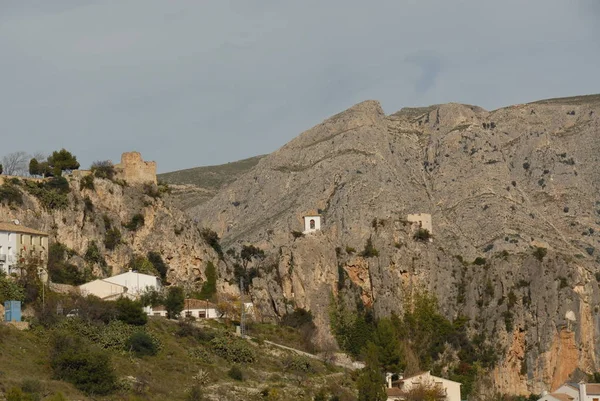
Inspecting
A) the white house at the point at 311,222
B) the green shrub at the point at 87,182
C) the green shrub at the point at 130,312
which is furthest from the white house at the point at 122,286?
the white house at the point at 311,222

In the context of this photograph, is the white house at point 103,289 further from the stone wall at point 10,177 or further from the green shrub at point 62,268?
the stone wall at point 10,177

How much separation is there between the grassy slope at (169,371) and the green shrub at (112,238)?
1218 centimetres

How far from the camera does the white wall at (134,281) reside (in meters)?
95.1

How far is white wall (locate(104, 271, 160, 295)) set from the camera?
95062mm

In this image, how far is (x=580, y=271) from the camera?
4439 inches

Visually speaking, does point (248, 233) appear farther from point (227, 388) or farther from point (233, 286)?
point (227, 388)

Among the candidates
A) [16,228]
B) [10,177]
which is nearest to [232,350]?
[16,228]

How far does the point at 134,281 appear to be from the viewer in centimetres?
9575

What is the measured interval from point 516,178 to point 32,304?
85379 millimetres

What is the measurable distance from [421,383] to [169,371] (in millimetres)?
21409

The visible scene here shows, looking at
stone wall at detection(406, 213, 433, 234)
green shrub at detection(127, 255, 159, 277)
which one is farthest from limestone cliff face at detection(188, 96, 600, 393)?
green shrub at detection(127, 255, 159, 277)

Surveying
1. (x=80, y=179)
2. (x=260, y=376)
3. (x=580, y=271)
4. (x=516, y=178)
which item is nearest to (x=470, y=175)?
(x=516, y=178)

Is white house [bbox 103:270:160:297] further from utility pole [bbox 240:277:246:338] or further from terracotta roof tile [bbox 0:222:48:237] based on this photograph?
utility pole [bbox 240:277:246:338]

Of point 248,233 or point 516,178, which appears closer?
point 248,233
